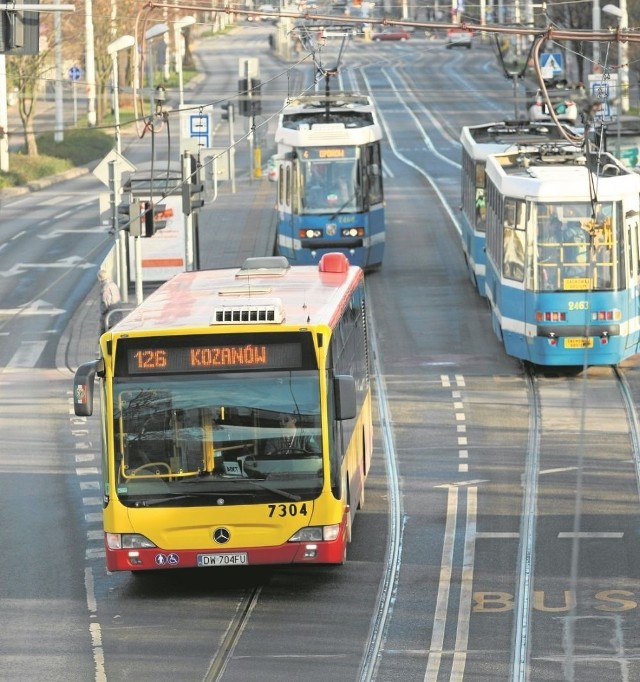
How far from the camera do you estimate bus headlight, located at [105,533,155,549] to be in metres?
15.1

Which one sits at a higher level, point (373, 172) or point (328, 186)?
point (373, 172)

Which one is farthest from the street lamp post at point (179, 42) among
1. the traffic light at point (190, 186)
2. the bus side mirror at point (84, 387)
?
the bus side mirror at point (84, 387)

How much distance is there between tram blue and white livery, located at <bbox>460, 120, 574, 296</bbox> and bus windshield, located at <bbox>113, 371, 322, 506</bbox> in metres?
16.8

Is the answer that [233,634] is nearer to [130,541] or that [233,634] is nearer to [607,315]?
[130,541]

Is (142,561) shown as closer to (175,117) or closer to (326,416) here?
(326,416)

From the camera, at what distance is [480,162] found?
33.8 m

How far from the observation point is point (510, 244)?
2625 cm

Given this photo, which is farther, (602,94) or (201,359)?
(602,94)

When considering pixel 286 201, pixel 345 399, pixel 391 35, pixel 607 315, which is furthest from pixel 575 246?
pixel 391 35

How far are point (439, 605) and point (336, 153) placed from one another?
21726 millimetres

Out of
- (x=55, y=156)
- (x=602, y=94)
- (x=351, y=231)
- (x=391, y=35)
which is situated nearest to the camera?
(x=602, y=94)

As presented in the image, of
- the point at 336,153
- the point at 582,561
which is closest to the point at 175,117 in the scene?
the point at 336,153

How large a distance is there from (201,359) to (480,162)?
19.4 metres

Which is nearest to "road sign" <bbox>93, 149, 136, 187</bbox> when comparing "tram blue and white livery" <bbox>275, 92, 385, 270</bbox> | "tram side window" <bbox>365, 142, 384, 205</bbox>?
"tram blue and white livery" <bbox>275, 92, 385, 270</bbox>
